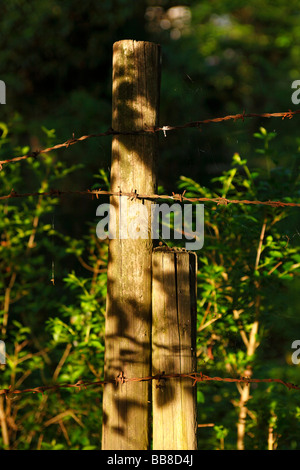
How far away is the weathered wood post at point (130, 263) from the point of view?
89.7 inches

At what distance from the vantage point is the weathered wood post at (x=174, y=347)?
221cm

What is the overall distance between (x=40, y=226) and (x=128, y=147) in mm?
2613

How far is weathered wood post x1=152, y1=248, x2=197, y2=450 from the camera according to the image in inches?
86.8

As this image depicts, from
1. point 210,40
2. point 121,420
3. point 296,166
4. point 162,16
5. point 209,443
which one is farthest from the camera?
point 210,40

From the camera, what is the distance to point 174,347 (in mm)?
2236

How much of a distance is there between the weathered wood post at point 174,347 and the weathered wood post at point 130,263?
0.06 meters

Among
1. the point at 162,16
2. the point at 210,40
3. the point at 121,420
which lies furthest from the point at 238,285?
the point at 210,40

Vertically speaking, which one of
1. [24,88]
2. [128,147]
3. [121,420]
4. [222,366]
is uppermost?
[24,88]

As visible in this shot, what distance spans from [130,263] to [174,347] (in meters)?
0.42

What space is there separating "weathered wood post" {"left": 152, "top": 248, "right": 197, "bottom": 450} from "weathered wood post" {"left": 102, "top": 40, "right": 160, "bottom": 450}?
6 cm

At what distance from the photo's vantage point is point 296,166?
3.94 meters

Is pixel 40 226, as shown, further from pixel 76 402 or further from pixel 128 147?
pixel 128 147

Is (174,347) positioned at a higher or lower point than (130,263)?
lower

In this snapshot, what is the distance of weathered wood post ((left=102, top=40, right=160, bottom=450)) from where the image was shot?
228cm
